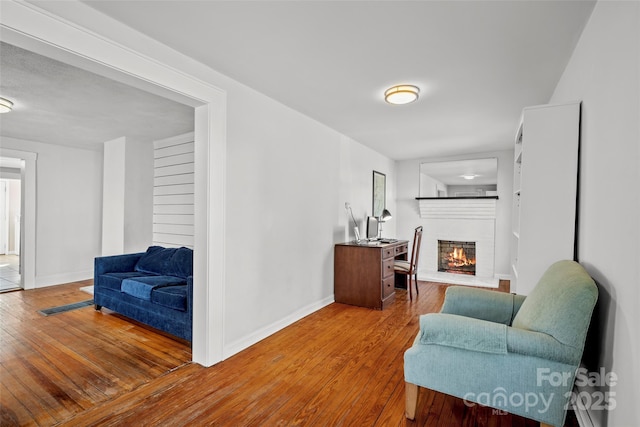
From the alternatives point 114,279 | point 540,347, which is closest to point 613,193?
point 540,347

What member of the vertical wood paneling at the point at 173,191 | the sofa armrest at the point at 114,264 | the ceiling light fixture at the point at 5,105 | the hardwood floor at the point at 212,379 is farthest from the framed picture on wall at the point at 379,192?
the ceiling light fixture at the point at 5,105

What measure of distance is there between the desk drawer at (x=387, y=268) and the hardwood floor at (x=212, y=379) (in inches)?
26.3

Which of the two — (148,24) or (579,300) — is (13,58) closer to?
(148,24)

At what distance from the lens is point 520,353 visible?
1.49 m

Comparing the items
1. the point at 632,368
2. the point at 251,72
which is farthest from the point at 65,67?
the point at 632,368

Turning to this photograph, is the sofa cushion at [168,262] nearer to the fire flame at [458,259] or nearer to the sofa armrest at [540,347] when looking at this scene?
the sofa armrest at [540,347]

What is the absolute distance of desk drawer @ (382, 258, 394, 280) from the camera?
12.8 ft

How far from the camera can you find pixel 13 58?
7.54 feet

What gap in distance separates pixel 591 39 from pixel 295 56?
1815 mm

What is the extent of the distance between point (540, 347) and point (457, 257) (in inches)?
193

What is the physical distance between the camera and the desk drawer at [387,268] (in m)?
3.90

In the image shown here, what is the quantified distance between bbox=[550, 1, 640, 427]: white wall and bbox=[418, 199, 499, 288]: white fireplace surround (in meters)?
3.89

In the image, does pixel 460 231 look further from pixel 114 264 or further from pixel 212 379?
pixel 114 264

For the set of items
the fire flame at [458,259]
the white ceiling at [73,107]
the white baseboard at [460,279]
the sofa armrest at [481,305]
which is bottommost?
the white baseboard at [460,279]
